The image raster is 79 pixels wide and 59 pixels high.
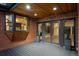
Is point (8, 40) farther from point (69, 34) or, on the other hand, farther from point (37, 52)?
point (69, 34)

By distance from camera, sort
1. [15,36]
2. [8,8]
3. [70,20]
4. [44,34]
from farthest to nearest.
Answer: [44,34] < [15,36] < [70,20] < [8,8]

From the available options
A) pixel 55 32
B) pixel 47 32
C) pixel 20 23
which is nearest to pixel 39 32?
pixel 47 32

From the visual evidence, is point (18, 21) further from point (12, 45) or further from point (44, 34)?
point (44, 34)

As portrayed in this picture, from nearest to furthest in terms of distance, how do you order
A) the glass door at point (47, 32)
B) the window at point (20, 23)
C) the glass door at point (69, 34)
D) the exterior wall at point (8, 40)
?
the exterior wall at point (8, 40)
the glass door at point (69, 34)
the window at point (20, 23)
the glass door at point (47, 32)

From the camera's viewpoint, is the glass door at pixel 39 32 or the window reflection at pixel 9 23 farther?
the glass door at pixel 39 32

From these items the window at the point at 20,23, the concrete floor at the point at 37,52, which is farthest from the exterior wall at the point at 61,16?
the concrete floor at the point at 37,52

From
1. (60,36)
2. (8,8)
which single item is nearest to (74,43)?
(60,36)

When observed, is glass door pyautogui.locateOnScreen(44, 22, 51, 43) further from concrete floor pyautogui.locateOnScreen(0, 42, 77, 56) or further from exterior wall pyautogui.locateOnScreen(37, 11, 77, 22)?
concrete floor pyautogui.locateOnScreen(0, 42, 77, 56)

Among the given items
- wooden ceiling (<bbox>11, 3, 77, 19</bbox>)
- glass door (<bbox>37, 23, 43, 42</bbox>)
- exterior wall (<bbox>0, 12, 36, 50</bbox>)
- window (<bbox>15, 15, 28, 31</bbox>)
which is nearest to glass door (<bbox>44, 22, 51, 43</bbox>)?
glass door (<bbox>37, 23, 43, 42</bbox>)

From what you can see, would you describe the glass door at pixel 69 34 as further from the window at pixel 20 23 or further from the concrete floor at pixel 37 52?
the window at pixel 20 23

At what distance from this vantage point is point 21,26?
5.62 m

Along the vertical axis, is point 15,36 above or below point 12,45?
above

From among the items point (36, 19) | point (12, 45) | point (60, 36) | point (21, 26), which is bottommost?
point (12, 45)

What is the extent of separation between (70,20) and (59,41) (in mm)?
1342
